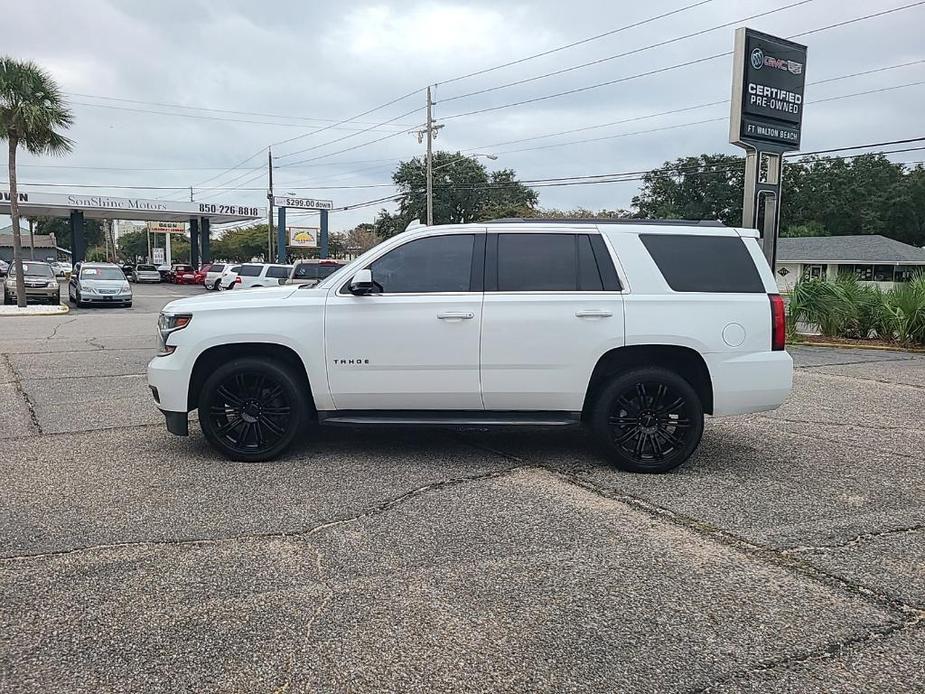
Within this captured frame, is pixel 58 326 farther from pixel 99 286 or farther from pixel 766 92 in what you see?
pixel 766 92

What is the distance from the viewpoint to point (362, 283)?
5875mm

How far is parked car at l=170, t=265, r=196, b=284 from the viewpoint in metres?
53.5

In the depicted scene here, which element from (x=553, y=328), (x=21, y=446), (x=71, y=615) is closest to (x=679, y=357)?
(x=553, y=328)

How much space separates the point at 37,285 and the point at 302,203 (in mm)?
27912

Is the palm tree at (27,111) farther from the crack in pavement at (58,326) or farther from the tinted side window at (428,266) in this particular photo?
the tinted side window at (428,266)

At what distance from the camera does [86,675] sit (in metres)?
3.10

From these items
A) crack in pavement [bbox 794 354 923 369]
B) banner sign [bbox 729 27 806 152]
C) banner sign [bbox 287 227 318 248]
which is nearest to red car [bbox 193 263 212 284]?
banner sign [bbox 287 227 318 248]

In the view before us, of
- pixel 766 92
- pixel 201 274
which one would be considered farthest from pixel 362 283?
pixel 201 274

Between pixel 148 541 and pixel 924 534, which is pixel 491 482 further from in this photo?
pixel 924 534

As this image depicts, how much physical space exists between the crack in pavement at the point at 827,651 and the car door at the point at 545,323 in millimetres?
2781

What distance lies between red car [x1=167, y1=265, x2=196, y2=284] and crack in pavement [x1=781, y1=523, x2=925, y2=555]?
173 feet

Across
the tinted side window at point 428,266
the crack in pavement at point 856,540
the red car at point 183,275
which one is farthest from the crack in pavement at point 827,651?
the red car at point 183,275

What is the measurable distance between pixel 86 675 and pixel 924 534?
466cm

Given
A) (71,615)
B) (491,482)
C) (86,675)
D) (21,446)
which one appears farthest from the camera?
A: (21,446)
